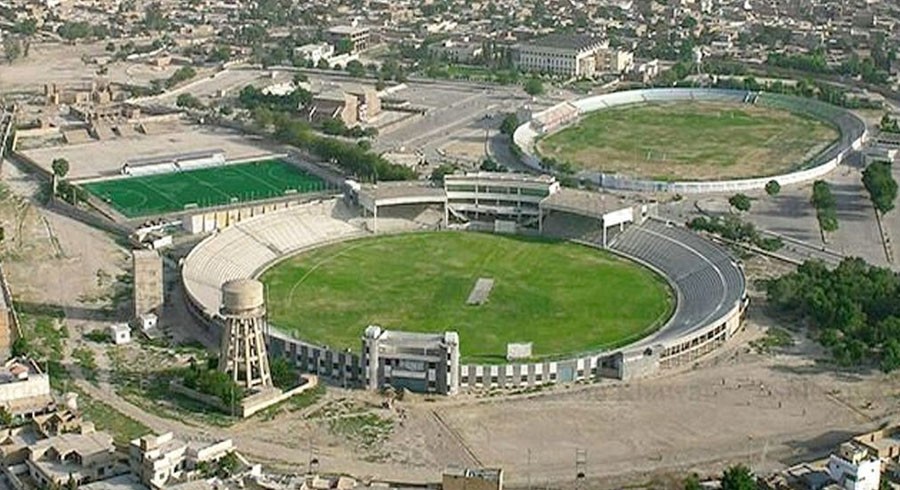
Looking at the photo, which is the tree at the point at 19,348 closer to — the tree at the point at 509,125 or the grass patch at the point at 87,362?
the grass patch at the point at 87,362

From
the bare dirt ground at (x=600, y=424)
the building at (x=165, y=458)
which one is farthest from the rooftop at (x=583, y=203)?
the building at (x=165, y=458)

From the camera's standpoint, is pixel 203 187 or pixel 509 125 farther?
pixel 509 125

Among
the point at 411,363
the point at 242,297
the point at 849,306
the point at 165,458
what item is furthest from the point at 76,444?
the point at 849,306

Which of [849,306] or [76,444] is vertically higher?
[76,444]

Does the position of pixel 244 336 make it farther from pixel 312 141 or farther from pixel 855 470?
pixel 312 141

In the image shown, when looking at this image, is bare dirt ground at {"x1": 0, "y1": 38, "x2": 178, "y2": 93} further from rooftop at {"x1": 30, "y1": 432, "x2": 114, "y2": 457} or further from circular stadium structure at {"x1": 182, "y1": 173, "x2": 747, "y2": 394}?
rooftop at {"x1": 30, "y1": 432, "x2": 114, "y2": 457}

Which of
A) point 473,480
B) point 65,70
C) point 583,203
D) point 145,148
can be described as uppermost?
point 583,203
